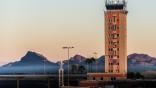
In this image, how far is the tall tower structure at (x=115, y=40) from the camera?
11656 cm

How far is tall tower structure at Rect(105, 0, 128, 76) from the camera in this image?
117 meters

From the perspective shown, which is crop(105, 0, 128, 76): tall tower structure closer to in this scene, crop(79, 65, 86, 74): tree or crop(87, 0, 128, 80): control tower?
crop(87, 0, 128, 80): control tower

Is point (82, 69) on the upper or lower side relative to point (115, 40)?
lower

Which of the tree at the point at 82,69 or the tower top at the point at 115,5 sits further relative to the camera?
the tree at the point at 82,69

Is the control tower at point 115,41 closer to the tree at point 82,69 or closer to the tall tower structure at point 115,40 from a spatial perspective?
the tall tower structure at point 115,40

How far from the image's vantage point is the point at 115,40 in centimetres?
11794

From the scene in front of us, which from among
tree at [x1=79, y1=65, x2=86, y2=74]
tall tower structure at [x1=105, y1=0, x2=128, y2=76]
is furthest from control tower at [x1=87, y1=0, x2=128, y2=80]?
tree at [x1=79, y1=65, x2=86, y2=74]

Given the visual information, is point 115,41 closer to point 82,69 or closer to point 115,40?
point 115,40

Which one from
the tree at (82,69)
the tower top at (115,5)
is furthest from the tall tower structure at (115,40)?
the tree at (82,69)

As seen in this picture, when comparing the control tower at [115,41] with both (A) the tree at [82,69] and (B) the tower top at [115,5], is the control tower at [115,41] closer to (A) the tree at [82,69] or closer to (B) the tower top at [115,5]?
(B) the tower top at [115,5]

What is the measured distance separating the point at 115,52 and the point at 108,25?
469 cm

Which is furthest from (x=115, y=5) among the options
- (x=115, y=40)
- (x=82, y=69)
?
(x=82, y=69)

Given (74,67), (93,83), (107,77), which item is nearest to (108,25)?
(107,77)

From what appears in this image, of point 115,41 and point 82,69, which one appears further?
point 82,69
